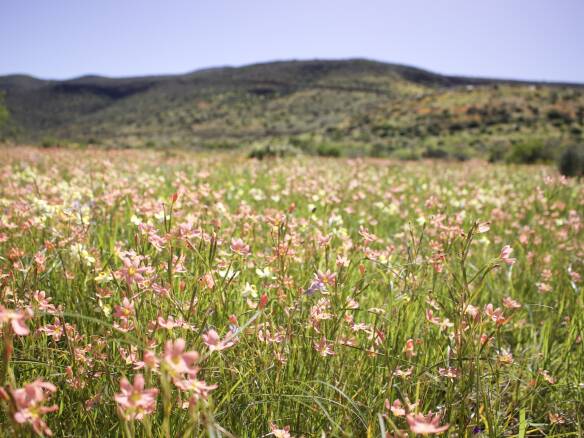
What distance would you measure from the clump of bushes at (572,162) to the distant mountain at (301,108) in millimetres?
11648

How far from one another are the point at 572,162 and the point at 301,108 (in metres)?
60.3

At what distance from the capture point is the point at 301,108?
72.4m

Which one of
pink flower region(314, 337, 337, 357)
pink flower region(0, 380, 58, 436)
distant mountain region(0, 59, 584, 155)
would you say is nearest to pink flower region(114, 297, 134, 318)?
pink flower region(0, 380, 58, 436)

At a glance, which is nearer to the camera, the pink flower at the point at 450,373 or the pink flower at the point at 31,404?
the pink flower at the point at 31,404

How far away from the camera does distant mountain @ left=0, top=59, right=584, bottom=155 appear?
39875mm

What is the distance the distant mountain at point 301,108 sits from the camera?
39.9 m

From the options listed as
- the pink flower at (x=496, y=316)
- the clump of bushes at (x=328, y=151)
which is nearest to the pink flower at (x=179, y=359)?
the pink flower at (x=496, y=316)

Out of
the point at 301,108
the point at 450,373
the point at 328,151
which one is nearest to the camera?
the point at 450,373

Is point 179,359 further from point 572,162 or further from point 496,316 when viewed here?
point 572,162

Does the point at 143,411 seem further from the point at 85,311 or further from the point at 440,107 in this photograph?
the point at 440,107

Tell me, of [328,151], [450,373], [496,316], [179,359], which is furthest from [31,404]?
[328,151]

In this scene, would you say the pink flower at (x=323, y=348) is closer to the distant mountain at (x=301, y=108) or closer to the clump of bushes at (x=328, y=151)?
the clump of bushes at (x=328, y=151)

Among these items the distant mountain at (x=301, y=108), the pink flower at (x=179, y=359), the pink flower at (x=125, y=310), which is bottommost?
the pink flower at (x=125, y=310)

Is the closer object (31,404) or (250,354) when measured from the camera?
(31,404)
